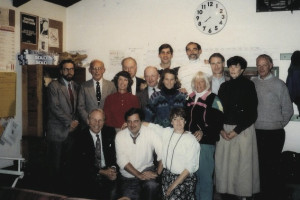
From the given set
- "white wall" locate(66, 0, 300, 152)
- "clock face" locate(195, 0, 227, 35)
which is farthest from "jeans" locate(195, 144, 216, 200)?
"clock face" locate(195, 0, 227, 35)

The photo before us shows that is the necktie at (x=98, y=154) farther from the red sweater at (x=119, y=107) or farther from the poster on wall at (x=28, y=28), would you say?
the poster on wall at (x=28, y=28)

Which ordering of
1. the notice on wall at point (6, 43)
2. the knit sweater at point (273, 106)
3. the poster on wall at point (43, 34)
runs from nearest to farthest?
1. the knit sweater at point (273, 106)
2. the notice on wall at point (6, 43)
3. the poster on wall at point (43, 34)

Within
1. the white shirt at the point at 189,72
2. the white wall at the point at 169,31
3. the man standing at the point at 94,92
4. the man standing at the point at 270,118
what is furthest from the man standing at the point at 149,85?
the white wall at the point at 169,31

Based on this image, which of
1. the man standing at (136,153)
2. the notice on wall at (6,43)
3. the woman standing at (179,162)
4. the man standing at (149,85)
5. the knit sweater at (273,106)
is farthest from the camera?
the notice on wall at (6,43)

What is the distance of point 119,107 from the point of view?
3318 millimetres

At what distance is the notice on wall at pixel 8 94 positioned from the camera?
4160 millimetres

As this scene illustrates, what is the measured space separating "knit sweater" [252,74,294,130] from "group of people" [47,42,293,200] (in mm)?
10

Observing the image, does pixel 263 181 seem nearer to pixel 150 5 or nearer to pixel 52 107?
pixel 52 107

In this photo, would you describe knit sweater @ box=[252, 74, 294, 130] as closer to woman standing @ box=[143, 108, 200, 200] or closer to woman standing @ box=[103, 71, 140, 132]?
woman standing @ box=[143, 108, 200, 200]

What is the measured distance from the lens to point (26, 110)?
4.50 metres

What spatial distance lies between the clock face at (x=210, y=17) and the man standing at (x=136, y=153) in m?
2.48

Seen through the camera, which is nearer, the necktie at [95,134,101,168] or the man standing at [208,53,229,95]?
the necktie at [95,134,101,168]

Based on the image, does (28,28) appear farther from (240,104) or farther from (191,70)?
(240,104)

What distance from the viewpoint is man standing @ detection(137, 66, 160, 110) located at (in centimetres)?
344
